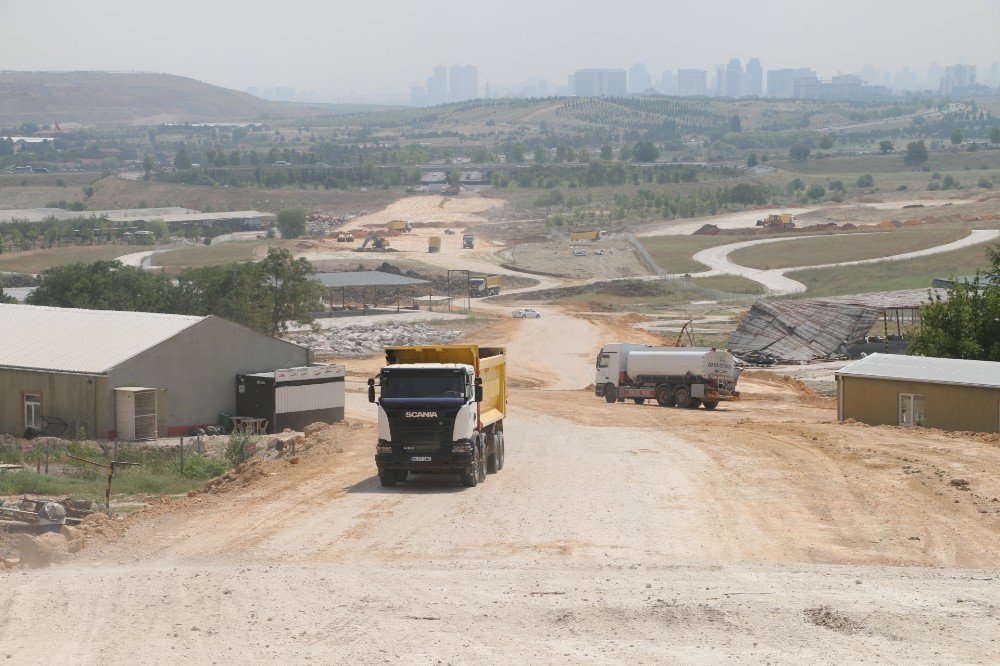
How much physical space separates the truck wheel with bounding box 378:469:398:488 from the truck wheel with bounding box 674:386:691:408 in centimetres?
2258

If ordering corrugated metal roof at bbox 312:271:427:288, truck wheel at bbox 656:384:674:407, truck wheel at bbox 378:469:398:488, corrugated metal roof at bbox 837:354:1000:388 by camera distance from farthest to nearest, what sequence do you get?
1. corrugated metal roof at bbox 312:271:427:288
2. truck wheel at bbox 656:384:674:407
3. corrugated metal roof at bbox 837:354:1000:388
4. truck wheel at bbox 378:469:398:488

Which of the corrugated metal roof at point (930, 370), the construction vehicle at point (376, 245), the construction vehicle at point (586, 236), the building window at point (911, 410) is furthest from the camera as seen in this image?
the construction vehicle at point (586, 236)

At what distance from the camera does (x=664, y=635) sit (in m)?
14.4

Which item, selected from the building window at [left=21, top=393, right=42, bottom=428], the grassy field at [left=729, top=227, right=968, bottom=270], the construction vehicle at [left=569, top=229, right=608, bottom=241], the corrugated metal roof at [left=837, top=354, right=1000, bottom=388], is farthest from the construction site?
the construction vehicle at [left=569, top=229, right=608, bottom=241]

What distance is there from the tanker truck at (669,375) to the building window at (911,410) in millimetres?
8946

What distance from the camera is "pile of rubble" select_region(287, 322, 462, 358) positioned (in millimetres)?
68875

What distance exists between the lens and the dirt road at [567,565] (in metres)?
14.1

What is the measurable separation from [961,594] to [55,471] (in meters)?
22.1

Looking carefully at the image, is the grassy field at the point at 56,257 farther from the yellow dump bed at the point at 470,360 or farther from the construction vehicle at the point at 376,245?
the yellow dump bed at the point at 470,360

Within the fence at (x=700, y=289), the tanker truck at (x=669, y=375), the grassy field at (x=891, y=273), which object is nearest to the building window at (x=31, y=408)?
the tanker truck at (x=669, y=375)

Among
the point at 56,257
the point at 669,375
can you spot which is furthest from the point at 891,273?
the point at 56,257

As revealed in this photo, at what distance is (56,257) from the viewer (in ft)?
429

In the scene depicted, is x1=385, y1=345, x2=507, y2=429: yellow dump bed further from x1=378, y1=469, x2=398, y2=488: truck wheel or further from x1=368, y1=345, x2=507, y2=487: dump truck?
x1=378, y1=469, x2=398, y2=488: truck wheel

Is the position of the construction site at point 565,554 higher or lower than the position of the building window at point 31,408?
higher
